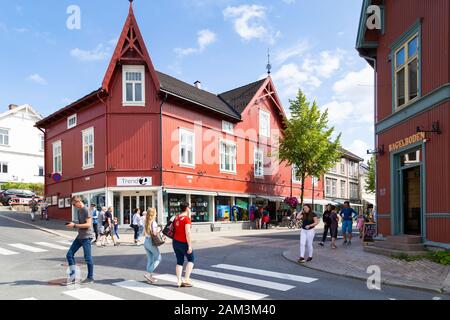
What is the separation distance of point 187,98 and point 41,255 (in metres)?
13.1

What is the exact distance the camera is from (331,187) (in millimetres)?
45875

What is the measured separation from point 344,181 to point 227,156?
2611cm

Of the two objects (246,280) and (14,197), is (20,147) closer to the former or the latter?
(14,197)

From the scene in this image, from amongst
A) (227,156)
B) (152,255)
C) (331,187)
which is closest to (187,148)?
(227,156)

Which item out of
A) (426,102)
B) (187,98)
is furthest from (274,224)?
(426,102)

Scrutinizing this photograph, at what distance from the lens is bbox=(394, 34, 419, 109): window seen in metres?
13.0

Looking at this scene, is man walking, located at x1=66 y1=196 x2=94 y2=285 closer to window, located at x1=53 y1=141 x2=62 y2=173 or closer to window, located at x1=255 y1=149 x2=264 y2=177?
window, located at x1=53 y1=141 x2=62 y2=173

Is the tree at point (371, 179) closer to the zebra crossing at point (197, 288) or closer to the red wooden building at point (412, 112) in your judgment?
the red wooden building at point (412, 112)

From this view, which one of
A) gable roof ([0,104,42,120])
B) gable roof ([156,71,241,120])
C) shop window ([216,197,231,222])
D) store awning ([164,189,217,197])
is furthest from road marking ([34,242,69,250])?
gable roof ([0,104,42,120])

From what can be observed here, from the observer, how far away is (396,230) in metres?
13.8

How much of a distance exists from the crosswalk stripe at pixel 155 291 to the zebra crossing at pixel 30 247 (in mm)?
7076

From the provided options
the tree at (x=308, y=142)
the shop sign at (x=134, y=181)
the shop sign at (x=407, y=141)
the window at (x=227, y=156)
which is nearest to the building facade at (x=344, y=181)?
the tree at (x=308, y=142)
